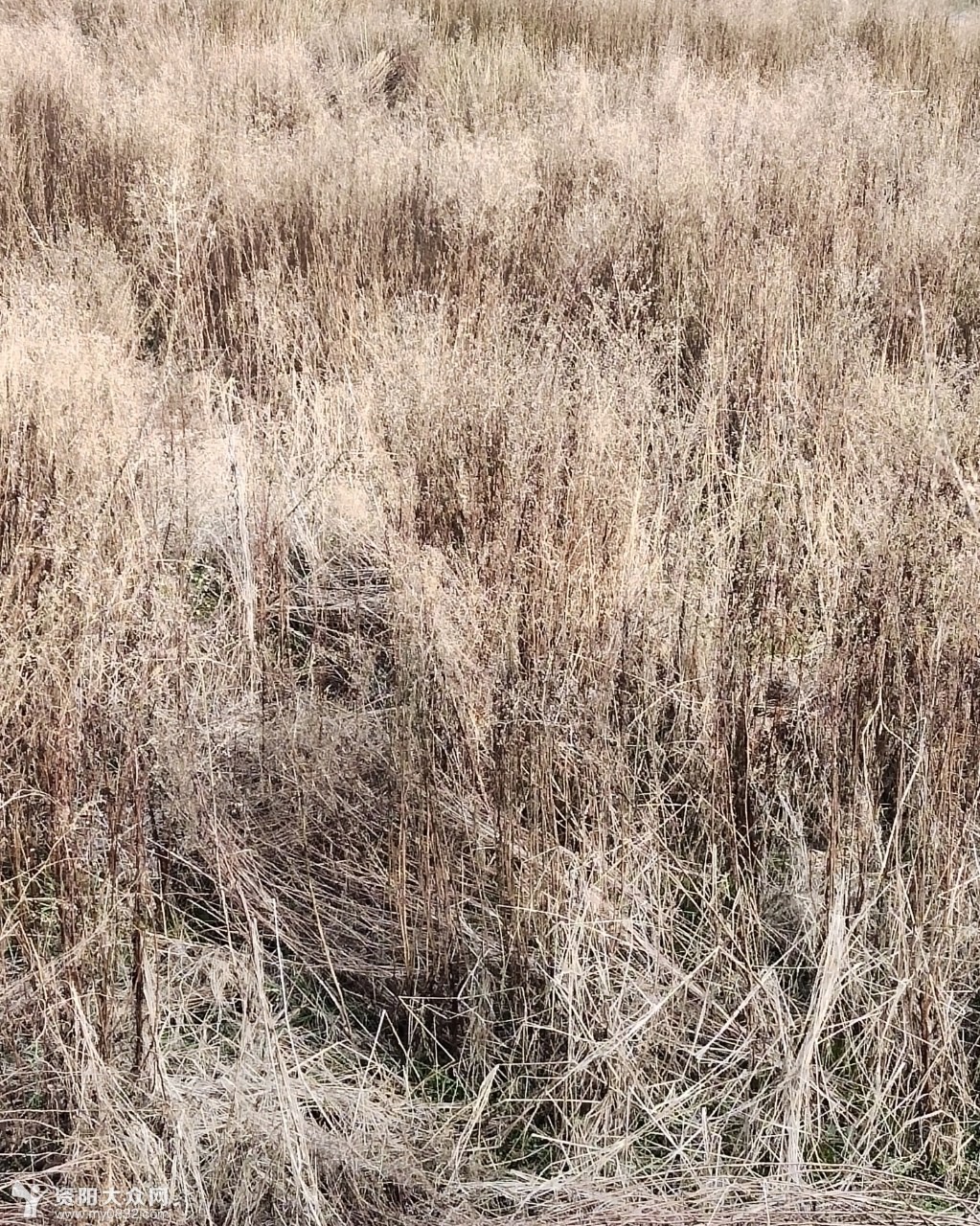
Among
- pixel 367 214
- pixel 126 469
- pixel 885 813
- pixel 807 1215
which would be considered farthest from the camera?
pixel 367 214

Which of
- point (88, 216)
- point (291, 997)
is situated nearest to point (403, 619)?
point (291, 997)

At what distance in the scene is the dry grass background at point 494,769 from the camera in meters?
A: 1.33

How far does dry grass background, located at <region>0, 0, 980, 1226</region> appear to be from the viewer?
133 centimetres

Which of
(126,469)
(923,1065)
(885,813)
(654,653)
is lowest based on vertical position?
(923,1065)

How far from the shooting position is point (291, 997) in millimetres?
1573

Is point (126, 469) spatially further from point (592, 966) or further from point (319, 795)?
point (592, 966)

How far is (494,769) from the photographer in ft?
5.25

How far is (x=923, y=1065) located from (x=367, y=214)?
3.60 meters

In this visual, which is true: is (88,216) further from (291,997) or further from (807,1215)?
(807,1215)

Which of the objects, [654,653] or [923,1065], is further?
[654,653]

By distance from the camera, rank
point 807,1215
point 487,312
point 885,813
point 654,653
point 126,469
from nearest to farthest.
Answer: point 807,1215, point 885,813, point 654,653, point 126,469, point 487,312

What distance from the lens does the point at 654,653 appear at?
1.88 m

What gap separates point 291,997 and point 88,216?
3.55 m

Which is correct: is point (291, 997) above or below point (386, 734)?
below
